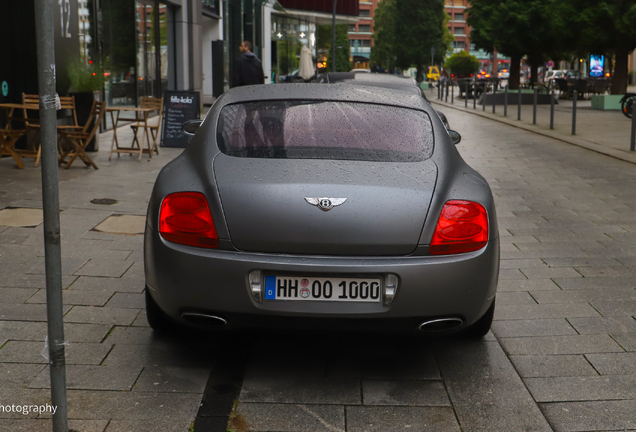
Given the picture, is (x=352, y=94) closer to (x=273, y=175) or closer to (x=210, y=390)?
(x=273, y=175)

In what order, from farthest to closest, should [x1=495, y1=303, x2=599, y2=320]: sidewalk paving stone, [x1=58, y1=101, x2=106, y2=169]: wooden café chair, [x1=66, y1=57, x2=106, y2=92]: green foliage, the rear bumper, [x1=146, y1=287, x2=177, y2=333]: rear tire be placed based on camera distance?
[x1=66, y1=57, x2=106, y2=92]: green foliage < [x1=58, y1=101, x2=106, y2=169]: wooden café chair < [x1=495, y1=303, x2=599, y2=320]: sidewalk paving stone < [x1=146, y1=287, x2=177, y2=333]: rear tire < the rear bumper

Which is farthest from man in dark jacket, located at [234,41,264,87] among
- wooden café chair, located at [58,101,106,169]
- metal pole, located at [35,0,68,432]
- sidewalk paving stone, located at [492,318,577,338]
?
metal pole, located at [35,0,68,432]

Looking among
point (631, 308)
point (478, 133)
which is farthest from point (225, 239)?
point (478, 133)

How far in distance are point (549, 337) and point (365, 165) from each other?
145 cm

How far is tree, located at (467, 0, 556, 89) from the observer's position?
34597 millimetres

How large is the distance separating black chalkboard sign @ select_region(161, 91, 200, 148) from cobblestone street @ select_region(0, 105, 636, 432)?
7160 mm

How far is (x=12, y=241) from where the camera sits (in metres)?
6.13

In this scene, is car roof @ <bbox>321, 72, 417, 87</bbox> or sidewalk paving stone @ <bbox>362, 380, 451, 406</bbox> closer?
sidewalk paving stone @ <bbox>362, 380, 451, 406</bbox>

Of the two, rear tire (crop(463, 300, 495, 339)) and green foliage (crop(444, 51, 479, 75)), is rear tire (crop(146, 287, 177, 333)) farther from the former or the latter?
green foliage (crop(444, 51, 479, 75))

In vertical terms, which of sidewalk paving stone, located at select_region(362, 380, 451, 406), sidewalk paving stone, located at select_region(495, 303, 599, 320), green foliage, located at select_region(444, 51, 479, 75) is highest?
green foliage, located at select_region(444, 51, 479, 75)

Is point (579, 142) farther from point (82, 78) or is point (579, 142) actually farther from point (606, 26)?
point (606, 26)

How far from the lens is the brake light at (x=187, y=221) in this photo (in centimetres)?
348

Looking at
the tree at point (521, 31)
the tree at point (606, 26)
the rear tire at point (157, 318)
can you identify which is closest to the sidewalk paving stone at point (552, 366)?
the rear tire at point (157, 318)

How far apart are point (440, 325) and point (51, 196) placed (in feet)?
5.88
